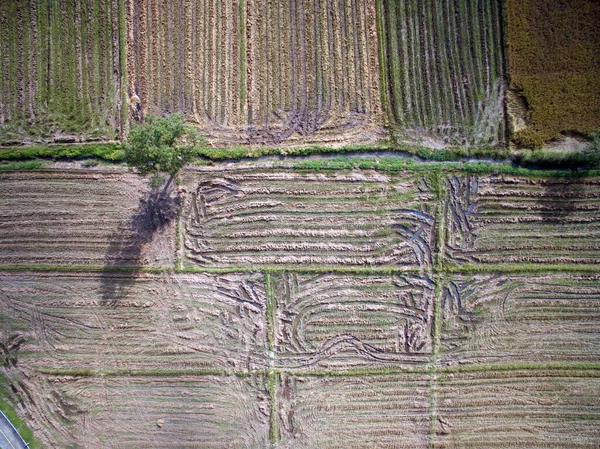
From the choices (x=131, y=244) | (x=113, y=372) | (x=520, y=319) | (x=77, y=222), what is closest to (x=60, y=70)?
(x=77, y=222)

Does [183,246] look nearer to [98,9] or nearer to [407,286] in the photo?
[407,286]

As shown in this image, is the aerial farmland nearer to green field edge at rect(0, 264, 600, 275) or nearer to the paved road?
green field edge at rect(0, 264, 600, 275)

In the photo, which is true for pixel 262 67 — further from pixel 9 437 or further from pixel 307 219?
pixel 9 437

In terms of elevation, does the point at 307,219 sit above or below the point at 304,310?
above

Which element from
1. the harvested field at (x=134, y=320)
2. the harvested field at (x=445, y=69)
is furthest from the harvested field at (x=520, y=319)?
the harvested field at (x=134, y=320)

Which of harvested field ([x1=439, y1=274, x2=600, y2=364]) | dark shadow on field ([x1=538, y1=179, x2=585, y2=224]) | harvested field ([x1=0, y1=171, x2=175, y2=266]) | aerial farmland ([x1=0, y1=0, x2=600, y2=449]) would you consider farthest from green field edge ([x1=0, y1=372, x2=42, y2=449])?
dark shadow on field ([x1=538, y1=179, x2=585, y2=224])

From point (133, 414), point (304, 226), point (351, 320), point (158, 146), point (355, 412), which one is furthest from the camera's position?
point (304, 226)

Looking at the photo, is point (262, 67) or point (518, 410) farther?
point (262, 67)
